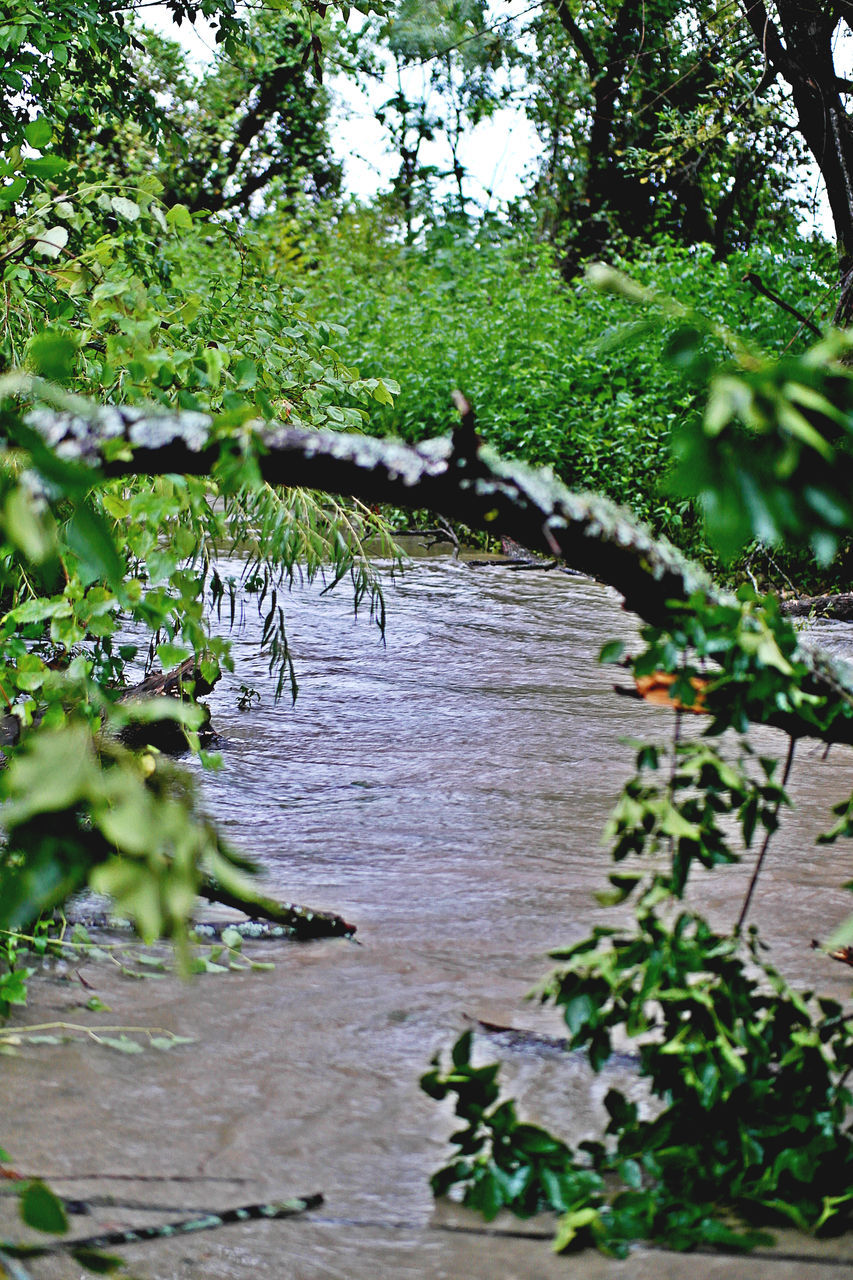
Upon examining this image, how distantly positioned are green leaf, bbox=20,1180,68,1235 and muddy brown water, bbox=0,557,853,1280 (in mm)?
993

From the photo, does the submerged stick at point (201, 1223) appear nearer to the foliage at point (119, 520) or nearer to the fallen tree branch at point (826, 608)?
the foliage at point (119, 520)

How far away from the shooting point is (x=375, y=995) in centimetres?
280

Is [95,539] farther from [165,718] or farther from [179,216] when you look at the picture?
[165,718]

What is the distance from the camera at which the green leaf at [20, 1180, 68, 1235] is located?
0.97m

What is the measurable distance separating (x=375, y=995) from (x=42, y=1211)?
1.87 metres

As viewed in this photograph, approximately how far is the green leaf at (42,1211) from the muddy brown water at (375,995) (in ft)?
3.26

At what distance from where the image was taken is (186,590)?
256 centimetres

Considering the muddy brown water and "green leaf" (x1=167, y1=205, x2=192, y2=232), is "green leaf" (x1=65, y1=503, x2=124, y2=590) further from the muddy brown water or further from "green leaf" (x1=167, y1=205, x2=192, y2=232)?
"green leaf" (x1=167, y1=205, x2=192, y2=232)

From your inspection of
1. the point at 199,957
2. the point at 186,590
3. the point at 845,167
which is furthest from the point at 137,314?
the point at 845,167

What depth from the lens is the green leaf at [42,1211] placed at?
973 millimetres

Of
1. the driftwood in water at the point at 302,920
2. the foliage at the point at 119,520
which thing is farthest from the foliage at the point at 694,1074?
the driftwood in water at the point at 302,920

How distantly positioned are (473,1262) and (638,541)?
1.13 meters

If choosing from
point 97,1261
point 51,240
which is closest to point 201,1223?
point 97,1261

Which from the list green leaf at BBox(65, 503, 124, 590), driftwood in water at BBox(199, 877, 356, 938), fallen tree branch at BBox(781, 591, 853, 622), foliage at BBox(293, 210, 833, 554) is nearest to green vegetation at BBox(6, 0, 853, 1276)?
green leaf at BBox(65, 503, 124, 590)
